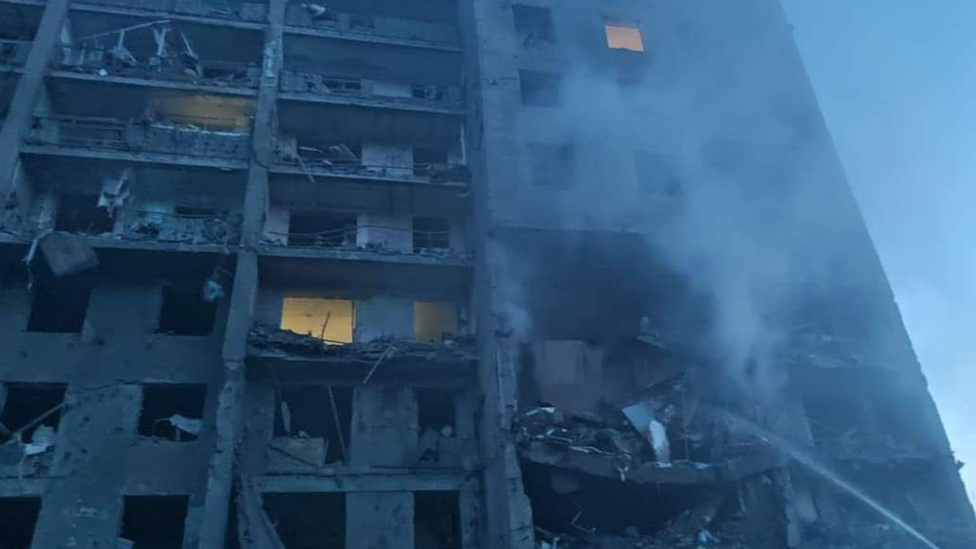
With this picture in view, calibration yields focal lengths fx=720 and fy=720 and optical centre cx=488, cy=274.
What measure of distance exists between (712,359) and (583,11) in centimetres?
1376

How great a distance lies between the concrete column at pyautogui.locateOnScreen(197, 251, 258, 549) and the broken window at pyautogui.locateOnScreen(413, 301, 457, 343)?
4.65 metres

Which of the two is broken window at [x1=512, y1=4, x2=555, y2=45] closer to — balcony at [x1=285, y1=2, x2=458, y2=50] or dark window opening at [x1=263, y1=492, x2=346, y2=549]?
balcony at [x1=285, y1=2, x2=458, y2=50]

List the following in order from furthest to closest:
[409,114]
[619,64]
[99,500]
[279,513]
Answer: [619,64] < [409,114] < [279,513] < [99,500]

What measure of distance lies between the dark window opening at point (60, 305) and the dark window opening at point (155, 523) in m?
5.17

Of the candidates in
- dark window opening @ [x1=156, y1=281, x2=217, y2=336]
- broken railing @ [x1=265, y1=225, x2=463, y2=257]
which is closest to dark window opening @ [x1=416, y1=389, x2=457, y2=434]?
broken railing @ [x1=265, y1=225, x2=463, y2=257]

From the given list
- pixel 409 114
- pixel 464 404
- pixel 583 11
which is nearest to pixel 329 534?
pixel 464 404

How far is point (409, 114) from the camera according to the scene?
23.1 meters

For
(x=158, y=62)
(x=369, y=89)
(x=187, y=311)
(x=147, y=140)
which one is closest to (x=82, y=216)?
(x=147, y=140)

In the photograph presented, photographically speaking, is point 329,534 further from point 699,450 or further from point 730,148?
point 730,148

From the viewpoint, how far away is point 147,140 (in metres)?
21.4

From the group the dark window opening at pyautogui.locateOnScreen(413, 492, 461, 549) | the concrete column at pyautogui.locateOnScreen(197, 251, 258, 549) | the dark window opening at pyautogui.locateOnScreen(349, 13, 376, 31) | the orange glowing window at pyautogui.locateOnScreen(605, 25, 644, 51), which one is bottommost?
the dark window opening at pyautogui.locateOnScreen(413, 492, 461, 549)

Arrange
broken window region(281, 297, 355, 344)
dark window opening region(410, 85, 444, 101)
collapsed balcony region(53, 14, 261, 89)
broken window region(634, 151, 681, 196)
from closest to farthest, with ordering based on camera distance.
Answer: broken window region(281, 297, 355, 344) → collapsed balcony region(53, 14, 261, 89) → broken window region(634, 151, 681, 196) → dark window opening region(410, 85, 444, 101)

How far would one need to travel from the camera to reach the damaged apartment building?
55.5ft

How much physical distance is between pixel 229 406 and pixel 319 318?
4.42 m
